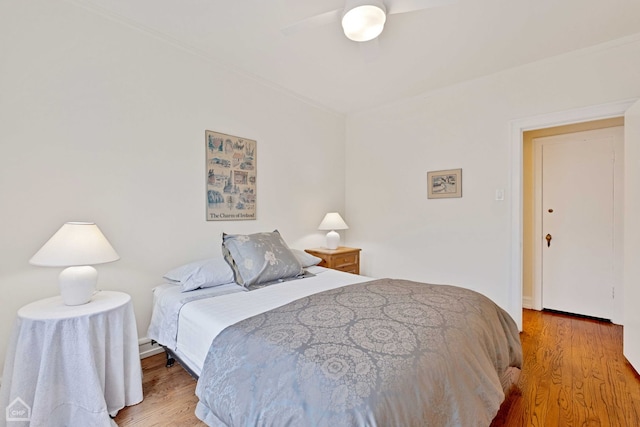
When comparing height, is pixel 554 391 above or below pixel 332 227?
below

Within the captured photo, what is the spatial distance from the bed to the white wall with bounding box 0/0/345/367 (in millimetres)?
598

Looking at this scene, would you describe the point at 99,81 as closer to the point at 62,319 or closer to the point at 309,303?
the point at 62,319

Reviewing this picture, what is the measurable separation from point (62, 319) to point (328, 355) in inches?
53.6

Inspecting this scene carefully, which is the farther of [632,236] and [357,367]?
[632,236]

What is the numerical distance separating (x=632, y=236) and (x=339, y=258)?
2428 millimetres

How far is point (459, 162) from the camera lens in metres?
3.21

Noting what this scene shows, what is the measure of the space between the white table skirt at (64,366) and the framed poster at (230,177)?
4.17 ft

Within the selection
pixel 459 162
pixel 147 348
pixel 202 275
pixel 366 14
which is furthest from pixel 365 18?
pixel 147 348

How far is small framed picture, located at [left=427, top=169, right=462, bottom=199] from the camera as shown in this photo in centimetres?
320

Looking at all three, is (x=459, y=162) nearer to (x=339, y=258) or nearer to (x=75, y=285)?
(x=339, y=258)

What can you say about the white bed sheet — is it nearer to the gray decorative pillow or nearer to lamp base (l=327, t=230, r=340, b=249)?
the gray decorative pillow

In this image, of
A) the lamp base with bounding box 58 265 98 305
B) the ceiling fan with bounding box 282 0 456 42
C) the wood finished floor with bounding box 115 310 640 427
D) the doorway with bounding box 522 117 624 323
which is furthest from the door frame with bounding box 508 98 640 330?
the lamp base with bounding box 58 265 98 305

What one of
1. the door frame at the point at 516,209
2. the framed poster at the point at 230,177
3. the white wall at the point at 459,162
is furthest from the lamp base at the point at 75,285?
the door frame at the point at 516,209

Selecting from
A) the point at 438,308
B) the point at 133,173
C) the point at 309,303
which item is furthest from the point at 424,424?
the point at 133,173
